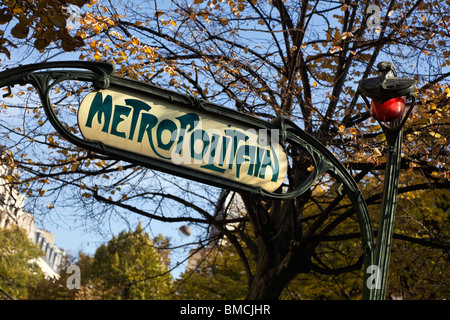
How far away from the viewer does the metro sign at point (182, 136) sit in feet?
11.5

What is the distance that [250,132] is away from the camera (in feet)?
12.8

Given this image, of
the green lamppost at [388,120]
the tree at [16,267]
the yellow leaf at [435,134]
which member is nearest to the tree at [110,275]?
the tree at [16,267]

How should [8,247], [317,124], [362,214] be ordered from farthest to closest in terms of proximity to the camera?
[8,247] → [317,124] → [362,214]

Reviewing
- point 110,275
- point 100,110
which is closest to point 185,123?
point 100,110

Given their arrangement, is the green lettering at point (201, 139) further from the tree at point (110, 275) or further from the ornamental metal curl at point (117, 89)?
the tree at point (110, 275)

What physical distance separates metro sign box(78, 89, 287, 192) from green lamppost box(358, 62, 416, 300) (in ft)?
4.81

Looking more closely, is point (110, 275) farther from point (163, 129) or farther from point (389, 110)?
point (163, 129)

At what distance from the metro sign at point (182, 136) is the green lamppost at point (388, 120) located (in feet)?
4.81

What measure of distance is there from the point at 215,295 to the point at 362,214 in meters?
16.2

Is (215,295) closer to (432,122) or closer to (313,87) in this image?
(313,87)

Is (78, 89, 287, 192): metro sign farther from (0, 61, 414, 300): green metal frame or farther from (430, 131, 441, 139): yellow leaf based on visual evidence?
(430, 131, 441, 139): yellow leaf

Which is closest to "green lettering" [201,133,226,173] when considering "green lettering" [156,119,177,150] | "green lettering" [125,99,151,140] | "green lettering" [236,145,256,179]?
"green lettering" [236,145,256,179]

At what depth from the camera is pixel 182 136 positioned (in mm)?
3670

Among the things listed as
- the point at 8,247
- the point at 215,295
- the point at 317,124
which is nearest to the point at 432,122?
the point at 317,124
